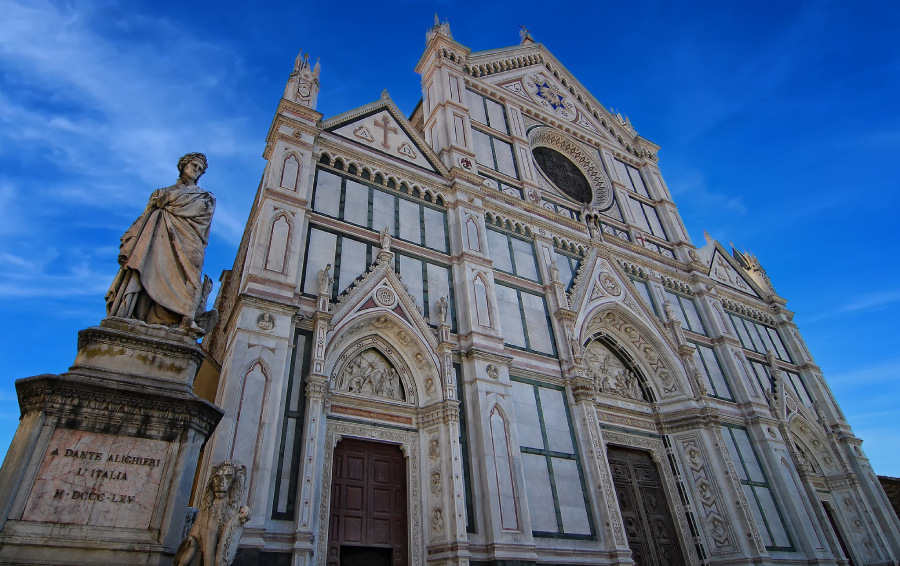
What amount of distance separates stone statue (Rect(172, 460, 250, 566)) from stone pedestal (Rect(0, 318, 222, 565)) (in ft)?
0.75

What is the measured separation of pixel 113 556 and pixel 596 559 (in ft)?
33.5

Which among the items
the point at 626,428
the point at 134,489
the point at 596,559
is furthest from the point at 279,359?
the point at 626,428

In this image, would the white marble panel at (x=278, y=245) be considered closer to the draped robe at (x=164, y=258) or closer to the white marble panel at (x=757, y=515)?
the draped robe at (x=164, y=258)

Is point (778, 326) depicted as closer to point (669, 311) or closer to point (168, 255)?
point (669, 311)

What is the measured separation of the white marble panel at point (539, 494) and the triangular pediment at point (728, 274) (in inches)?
581

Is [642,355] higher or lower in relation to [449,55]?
lower

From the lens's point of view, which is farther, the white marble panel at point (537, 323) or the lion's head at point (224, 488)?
the white marble panel at point (537, 323)

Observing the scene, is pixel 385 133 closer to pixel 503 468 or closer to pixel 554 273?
pixel 554 273

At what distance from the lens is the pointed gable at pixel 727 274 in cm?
2378

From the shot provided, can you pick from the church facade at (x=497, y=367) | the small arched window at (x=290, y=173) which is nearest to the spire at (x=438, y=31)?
the church facade at (x=497, y=367)

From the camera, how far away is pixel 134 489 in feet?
16.3

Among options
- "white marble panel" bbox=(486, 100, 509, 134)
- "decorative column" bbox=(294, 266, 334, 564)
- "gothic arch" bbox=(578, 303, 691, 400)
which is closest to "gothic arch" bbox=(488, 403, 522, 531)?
"decorative column" bbox=(294, 266, 334, 564)

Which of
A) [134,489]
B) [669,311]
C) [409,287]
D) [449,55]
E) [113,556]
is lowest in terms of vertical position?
[113,556]

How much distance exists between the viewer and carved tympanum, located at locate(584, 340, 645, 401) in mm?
16438
